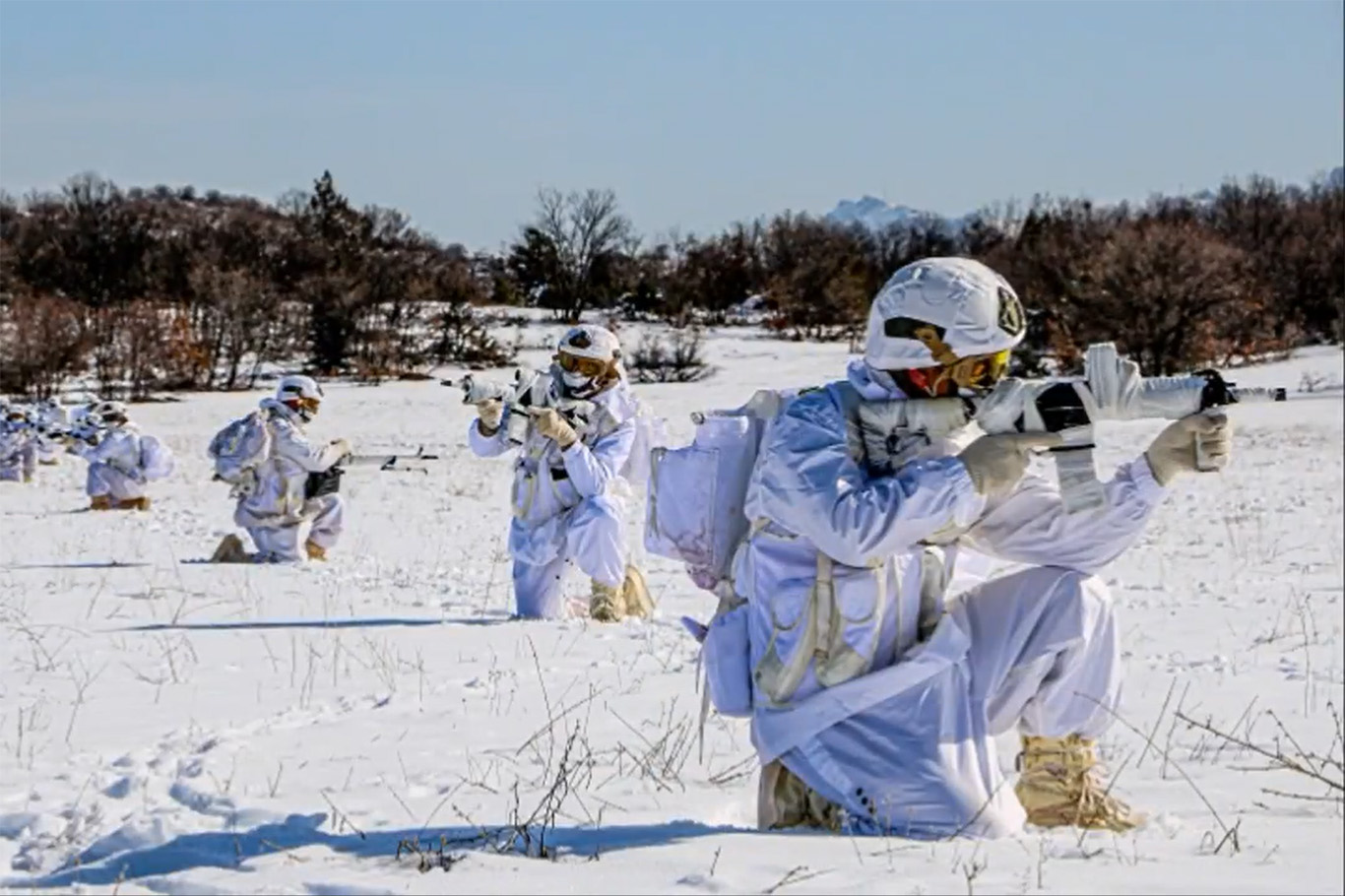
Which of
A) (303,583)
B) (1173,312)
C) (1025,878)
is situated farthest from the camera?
(1173,312)

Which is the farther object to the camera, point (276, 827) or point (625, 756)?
point (625, 756)

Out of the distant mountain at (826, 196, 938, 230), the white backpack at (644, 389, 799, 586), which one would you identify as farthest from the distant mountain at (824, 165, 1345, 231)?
the white backpack at (644, 389, 799, 586)

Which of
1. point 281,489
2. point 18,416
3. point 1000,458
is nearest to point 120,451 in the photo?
point 18,416

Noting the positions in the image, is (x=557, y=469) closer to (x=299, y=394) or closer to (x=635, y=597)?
(x=635, y=597)

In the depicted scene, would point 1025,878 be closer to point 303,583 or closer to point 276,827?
point 276,827

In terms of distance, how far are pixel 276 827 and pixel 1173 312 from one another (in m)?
36.9

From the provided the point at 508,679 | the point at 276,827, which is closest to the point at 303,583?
the point at 508,679

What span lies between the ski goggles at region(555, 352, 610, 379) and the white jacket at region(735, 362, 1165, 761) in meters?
5.34

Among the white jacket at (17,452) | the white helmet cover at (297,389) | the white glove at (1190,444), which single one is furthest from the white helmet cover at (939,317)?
the white jacket at (17,452)

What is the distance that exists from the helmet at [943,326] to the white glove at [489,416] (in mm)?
5787

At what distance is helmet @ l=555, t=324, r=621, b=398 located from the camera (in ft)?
33.3

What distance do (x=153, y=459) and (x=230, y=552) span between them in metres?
4.86

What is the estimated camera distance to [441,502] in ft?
66.1

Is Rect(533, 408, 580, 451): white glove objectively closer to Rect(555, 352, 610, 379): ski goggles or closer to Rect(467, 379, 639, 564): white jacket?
Rect(467, 379, 639, 564): white jacket
